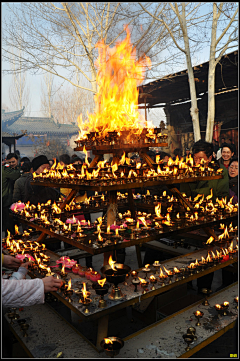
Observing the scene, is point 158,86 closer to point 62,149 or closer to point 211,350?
point 211,350

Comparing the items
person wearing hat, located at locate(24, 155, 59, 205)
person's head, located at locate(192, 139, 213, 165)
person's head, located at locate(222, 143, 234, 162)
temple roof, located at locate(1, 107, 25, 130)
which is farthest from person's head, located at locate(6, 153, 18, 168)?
temple roof, located at locate(1, 107, 25, 130)

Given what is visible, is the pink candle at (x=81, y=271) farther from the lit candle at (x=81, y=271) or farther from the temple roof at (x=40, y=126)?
the temple roof at (x=40, y=126)

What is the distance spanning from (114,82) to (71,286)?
10.4 feet

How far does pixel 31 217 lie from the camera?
4.44 metres

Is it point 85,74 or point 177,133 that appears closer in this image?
point 85,74

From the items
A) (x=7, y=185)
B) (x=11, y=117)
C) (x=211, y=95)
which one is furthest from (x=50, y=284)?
(x=11, y=117)

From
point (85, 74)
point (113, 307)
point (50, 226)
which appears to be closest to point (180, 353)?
point (113, 307)

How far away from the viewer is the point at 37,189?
224 inches

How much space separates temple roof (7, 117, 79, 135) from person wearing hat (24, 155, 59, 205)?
122 ft

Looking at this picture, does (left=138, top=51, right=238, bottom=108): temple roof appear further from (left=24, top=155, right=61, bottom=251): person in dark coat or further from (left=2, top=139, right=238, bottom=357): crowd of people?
(left=24, top=155, right=61, bottom=251): person in dark coat

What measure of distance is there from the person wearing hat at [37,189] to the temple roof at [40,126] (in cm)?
3723

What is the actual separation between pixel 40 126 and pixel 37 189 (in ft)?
125

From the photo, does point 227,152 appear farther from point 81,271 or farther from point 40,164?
point 81,271

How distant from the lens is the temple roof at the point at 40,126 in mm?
40875
